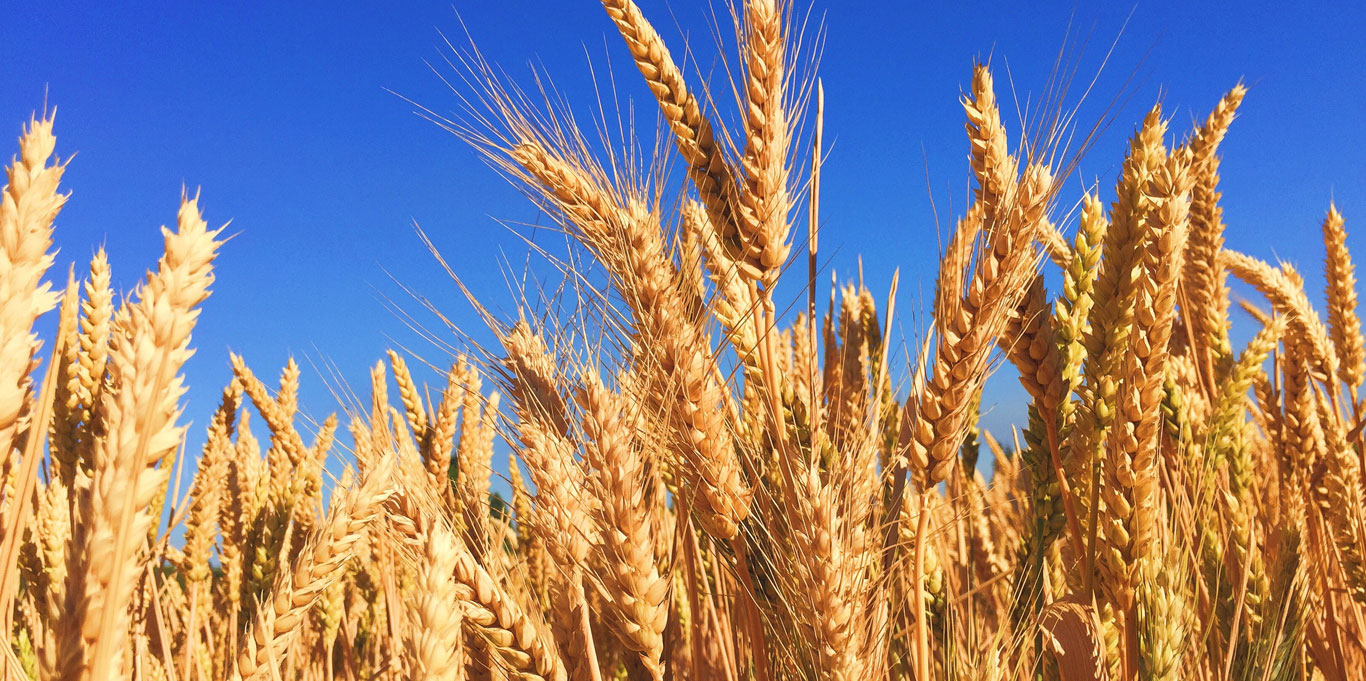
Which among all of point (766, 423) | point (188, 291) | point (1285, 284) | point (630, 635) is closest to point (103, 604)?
point (188, 291)

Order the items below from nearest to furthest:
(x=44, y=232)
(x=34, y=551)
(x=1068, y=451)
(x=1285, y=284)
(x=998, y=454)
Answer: (x=44, y=232) < (x=1068, y=451) < (x=34, y=551) < (x=1285, y=284) < (x=998, y=454)

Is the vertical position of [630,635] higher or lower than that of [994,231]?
lower

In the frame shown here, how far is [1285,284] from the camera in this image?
2.82m

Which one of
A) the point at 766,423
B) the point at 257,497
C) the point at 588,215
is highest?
the point at 588,215

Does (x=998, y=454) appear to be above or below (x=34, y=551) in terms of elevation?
above

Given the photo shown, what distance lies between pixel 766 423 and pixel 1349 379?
7.23 ft

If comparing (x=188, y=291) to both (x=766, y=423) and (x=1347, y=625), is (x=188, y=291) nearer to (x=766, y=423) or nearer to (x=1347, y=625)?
(x=766, y=423)

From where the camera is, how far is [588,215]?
1503mm

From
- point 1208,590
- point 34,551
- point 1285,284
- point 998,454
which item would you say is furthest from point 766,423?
point 998,454

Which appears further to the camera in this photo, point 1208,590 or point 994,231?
point 1208,590

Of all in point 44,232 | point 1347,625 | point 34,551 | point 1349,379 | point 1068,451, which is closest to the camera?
point 44,232

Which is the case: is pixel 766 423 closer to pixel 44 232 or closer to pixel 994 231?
pixel 994 231

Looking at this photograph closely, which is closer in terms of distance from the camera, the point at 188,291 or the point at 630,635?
the point at 188,291

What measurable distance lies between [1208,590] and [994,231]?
4.09 ft
